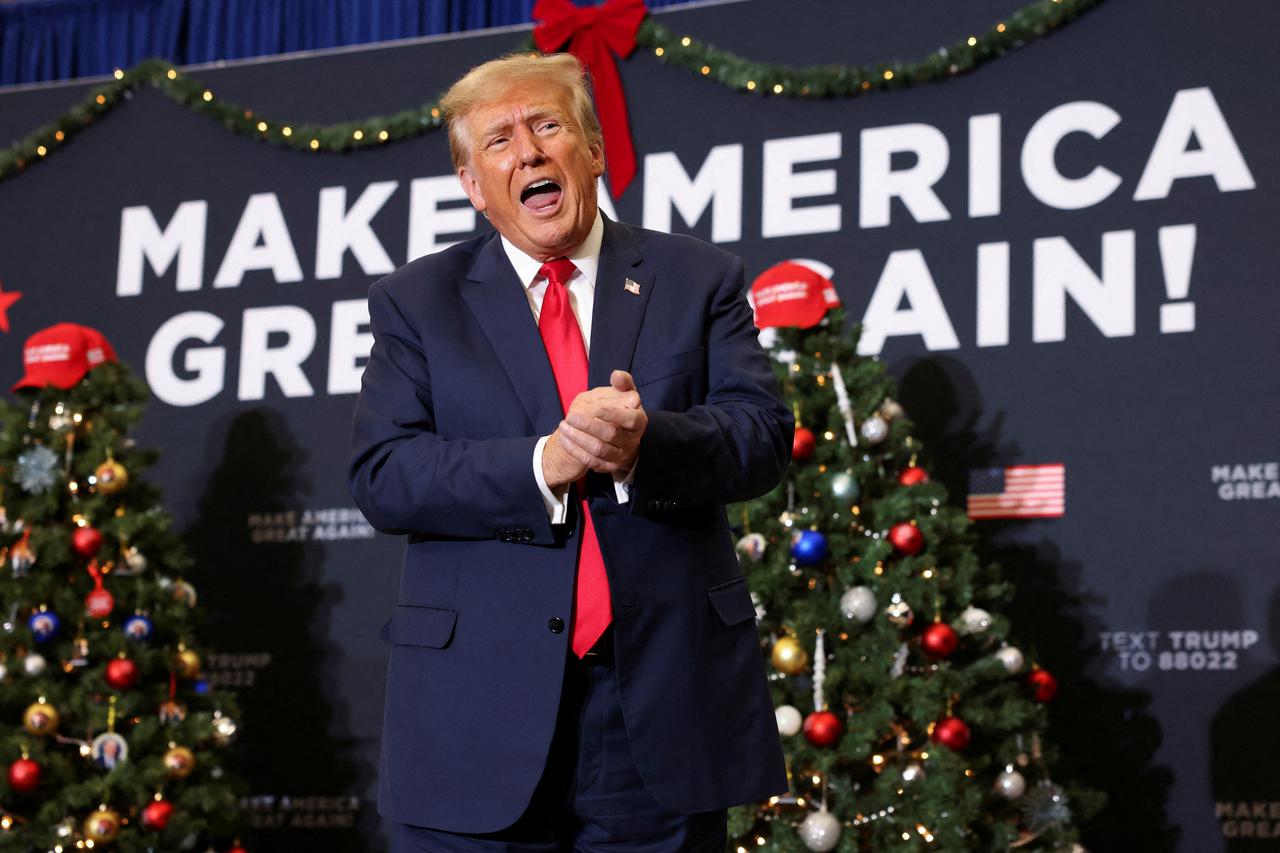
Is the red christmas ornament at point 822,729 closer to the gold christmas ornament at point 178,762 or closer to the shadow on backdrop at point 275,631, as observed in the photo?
the gold christmas ornament at point 178,762

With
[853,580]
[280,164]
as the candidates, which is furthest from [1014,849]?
[280,164]

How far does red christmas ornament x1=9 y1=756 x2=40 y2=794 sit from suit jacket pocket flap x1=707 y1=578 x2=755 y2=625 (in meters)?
3.04

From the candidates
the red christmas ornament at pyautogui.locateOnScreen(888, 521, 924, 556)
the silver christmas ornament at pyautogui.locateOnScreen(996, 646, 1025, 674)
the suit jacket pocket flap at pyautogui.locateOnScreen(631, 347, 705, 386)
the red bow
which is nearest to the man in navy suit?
the suit jacket pocket flap at pyautogui.locateOnScreen(631, 347, 705, 386)

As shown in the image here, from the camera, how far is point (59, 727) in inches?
169

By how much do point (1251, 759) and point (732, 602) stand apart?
9.84ft

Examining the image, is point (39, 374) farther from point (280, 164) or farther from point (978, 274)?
point (978, 274)

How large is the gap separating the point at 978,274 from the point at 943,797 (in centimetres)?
185

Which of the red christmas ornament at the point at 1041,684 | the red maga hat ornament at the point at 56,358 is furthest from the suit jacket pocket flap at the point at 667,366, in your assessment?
the red maga hat ornament at the point at 56,358

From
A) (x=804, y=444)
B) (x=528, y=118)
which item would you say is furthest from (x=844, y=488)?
(x=528, y=118)

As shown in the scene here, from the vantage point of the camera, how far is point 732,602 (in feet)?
5.74

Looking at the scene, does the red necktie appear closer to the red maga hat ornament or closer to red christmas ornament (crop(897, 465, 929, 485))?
red christmas ornament (crop(897, 465, 929, 485))

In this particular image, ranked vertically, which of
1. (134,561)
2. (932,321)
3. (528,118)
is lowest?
(134,561)

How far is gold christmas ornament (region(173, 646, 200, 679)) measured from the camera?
4387 millimetres

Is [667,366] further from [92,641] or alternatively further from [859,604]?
[92,641]
